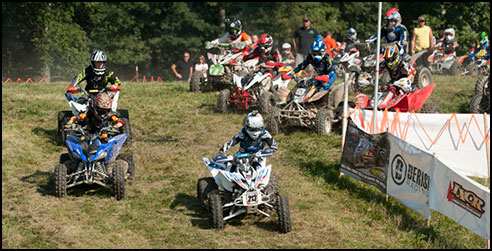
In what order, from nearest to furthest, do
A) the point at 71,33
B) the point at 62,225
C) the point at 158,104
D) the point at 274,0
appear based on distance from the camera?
the point at 62,225 < the point at 158,104 < the point at 71,33 < the point at 274,0

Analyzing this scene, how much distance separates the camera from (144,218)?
10.2 m

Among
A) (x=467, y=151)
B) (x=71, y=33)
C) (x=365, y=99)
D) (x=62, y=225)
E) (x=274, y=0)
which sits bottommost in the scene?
(x=62, y=225)

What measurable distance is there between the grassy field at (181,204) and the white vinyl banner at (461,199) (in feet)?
1.83

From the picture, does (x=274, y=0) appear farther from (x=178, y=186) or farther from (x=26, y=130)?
(x=178, y=186)

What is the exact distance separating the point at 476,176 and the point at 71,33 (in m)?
24.8

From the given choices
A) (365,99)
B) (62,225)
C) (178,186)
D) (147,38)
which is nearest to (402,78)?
(365,99)

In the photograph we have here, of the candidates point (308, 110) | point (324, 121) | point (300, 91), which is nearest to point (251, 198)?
point (324, 121)

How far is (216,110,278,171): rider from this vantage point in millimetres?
10281

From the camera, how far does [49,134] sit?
50.7ft

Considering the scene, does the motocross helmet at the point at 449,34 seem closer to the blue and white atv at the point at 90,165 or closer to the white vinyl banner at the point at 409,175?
the white vinyl banner at the point at 409,175

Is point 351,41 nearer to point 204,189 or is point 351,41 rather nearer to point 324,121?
point 324,121

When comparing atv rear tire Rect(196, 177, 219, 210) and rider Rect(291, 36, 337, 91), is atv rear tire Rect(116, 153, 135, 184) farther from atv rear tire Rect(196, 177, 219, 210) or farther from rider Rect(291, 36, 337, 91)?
rider Rect(291, 36, 337, 91)

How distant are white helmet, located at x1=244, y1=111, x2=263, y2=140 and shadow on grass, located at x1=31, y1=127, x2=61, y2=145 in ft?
20.3

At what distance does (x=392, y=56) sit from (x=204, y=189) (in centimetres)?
694
